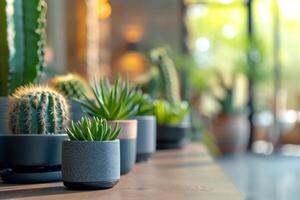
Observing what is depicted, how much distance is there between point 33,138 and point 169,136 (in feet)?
3.20

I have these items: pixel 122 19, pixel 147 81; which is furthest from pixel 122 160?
pixel 122 19

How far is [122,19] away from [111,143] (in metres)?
8.32

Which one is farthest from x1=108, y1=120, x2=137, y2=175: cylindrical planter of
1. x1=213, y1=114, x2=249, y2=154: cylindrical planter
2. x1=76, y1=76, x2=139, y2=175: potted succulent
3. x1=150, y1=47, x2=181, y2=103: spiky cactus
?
x1=213, y1=114, x2=249, y2=154: cylindrical planter

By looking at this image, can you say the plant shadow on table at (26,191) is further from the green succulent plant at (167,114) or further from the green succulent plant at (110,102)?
the green succulent plant at (167,114)

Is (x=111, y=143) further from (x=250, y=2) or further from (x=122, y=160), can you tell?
(x=250, y=2)

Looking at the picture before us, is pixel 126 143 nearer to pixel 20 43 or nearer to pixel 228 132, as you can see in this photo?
pixel 20 43

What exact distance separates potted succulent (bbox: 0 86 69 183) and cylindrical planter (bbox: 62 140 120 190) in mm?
104

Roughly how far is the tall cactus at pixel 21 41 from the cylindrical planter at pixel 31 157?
1.05 feet

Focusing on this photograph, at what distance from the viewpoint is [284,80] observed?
9.48m

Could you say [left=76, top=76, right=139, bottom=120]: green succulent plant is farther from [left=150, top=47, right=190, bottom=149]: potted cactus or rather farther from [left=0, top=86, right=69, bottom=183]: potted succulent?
[left=150, top=47, right=190, bottom=149]: potted cactus

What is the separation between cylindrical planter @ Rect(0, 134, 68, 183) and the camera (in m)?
1.15

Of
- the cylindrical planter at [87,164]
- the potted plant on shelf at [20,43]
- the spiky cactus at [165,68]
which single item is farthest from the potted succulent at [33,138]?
the spiky cactus at [165,68]

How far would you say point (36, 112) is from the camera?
116 cm

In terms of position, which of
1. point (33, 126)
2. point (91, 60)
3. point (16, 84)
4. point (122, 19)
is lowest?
point (33, 126)
